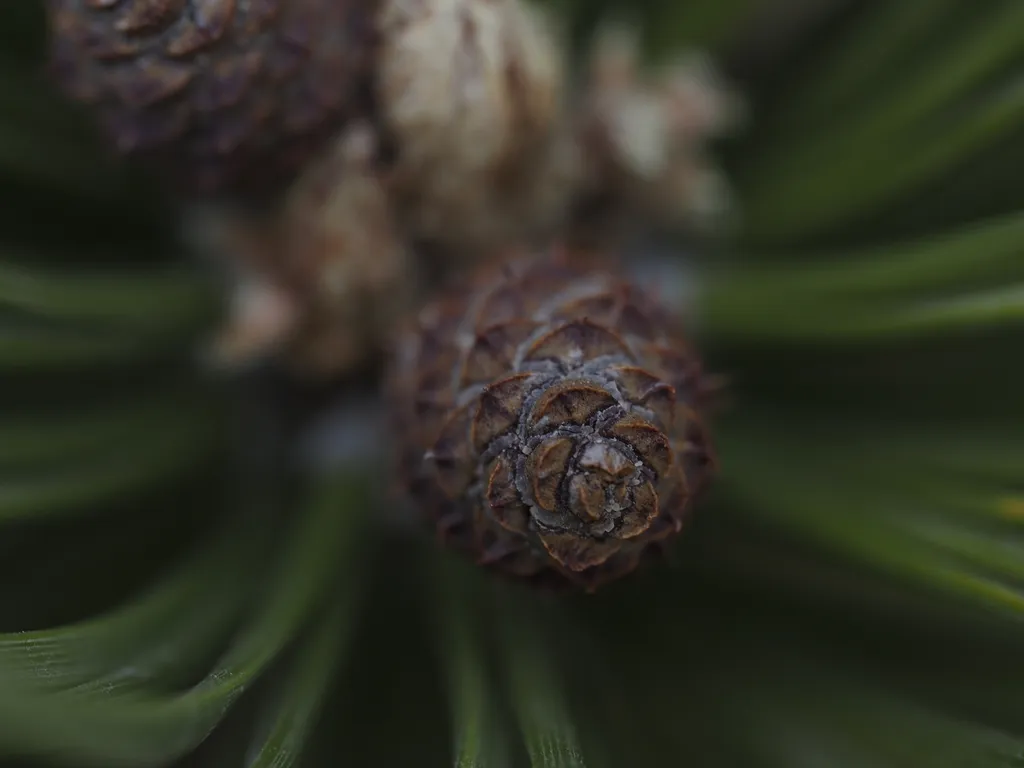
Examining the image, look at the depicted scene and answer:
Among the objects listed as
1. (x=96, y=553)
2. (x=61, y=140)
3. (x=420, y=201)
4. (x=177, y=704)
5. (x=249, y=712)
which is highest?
(x=61, y=140)

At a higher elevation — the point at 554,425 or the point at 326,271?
the point at 326,271

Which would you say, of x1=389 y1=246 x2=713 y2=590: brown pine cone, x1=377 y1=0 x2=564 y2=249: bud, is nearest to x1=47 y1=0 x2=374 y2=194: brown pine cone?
x1=377 y1=0 x2=564 y2=249: bud

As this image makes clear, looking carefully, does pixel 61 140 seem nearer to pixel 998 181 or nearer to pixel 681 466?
pixel 681 466

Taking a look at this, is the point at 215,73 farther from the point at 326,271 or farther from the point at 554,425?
the point at 554,425

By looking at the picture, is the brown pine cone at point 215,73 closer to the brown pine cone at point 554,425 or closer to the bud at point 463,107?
the bud at point 463,107

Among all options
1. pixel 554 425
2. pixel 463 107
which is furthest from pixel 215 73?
pixel 554 425

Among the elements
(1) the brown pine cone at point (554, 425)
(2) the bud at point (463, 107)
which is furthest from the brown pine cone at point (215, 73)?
(1) the brown pine cone at point (554, 425)

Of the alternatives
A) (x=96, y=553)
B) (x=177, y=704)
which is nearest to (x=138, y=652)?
(x=177, y=704)
